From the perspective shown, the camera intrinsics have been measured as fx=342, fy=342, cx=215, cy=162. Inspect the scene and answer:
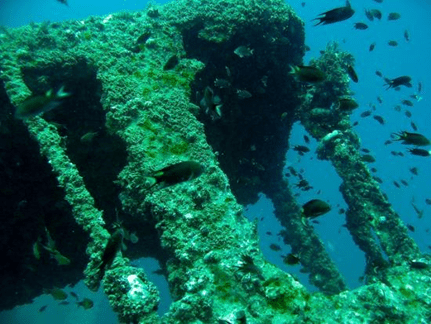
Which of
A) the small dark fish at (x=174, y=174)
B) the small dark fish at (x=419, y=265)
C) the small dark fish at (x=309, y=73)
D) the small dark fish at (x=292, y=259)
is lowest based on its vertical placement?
the small dark fish at (x=174, y=174)

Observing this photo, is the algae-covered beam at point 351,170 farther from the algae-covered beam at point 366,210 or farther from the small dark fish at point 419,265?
the small dark fish at point 419,265

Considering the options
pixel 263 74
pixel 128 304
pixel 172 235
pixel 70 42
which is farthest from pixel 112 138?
pixel 263 74

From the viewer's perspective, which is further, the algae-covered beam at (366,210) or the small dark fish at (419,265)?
the algae-covered beam at (366,210)

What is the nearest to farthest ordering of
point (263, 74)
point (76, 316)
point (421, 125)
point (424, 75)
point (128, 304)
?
1. point (128, 304)
2. point (263, 74)
3. point (76, 316)
4. point (424, 75)
5. point (421, 125)

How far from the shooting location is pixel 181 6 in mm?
8477

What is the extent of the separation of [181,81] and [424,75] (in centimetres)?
17969

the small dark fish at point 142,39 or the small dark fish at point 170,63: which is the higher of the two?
the small dark fish at point 142,39

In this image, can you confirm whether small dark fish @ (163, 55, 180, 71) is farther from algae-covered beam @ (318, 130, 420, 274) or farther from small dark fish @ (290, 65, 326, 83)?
algae-covered beam @ (318, 130, 420, 274)

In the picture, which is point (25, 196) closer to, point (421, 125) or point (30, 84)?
point (30, 84)

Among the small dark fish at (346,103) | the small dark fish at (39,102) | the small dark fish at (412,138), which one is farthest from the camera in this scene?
the small dark fish at (346,103)

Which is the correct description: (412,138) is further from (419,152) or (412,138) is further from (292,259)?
(292,259)

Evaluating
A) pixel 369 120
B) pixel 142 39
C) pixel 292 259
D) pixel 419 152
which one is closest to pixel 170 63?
pixel 142 39

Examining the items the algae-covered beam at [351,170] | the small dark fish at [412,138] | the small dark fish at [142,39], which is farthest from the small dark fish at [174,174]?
the small dark fish at [142,39]

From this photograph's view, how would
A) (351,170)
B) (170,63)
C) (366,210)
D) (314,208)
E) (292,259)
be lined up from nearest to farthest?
(314,208) < (292,259) < (170,63) < (366,210) < (351,170)
